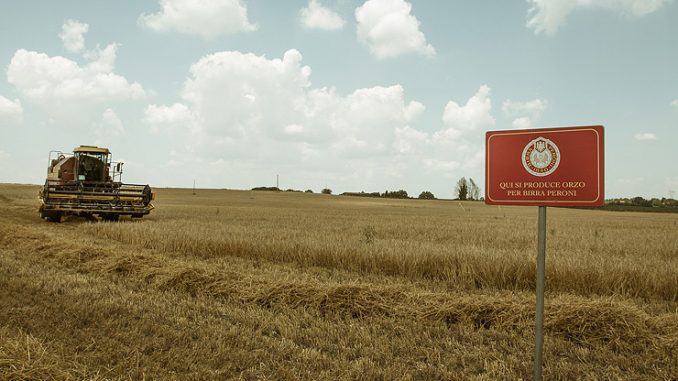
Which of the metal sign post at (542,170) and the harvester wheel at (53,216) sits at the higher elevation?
the metal sign post at (542,170)

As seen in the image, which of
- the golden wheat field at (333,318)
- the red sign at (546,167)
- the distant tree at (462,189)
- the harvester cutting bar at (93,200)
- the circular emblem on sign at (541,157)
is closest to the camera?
the red sign at (546,167)

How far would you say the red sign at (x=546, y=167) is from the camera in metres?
3.06

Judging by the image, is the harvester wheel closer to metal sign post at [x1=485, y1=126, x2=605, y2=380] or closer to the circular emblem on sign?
metal sign post at [x1=485, y1=126, x2=605, y2=380]

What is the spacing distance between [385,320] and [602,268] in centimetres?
426

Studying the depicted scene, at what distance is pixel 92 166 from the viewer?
20453 mm

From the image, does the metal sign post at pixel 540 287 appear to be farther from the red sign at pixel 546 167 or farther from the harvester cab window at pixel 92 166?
the harvester cab window at pixel 92 166

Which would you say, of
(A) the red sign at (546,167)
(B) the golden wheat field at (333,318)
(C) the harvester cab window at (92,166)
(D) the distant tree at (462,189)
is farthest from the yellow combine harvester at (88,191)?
(D) the distant tree at (462,189)

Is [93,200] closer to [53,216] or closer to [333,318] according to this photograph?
[53,216]

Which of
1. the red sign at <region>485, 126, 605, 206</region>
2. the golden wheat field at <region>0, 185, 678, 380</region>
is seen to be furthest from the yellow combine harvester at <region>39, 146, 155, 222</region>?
the red sign at <region>485, 126, 605, 206</region>

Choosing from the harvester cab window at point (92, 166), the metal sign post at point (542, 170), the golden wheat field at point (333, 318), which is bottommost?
the golden wheat field at point (333, 318)

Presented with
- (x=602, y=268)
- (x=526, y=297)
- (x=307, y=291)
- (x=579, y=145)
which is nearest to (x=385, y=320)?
(x=307, y=291)

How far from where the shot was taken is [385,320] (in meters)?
5.01

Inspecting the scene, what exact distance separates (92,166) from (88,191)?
2710 millimetres

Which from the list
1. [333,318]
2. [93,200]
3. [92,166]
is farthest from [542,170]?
[92,166]
